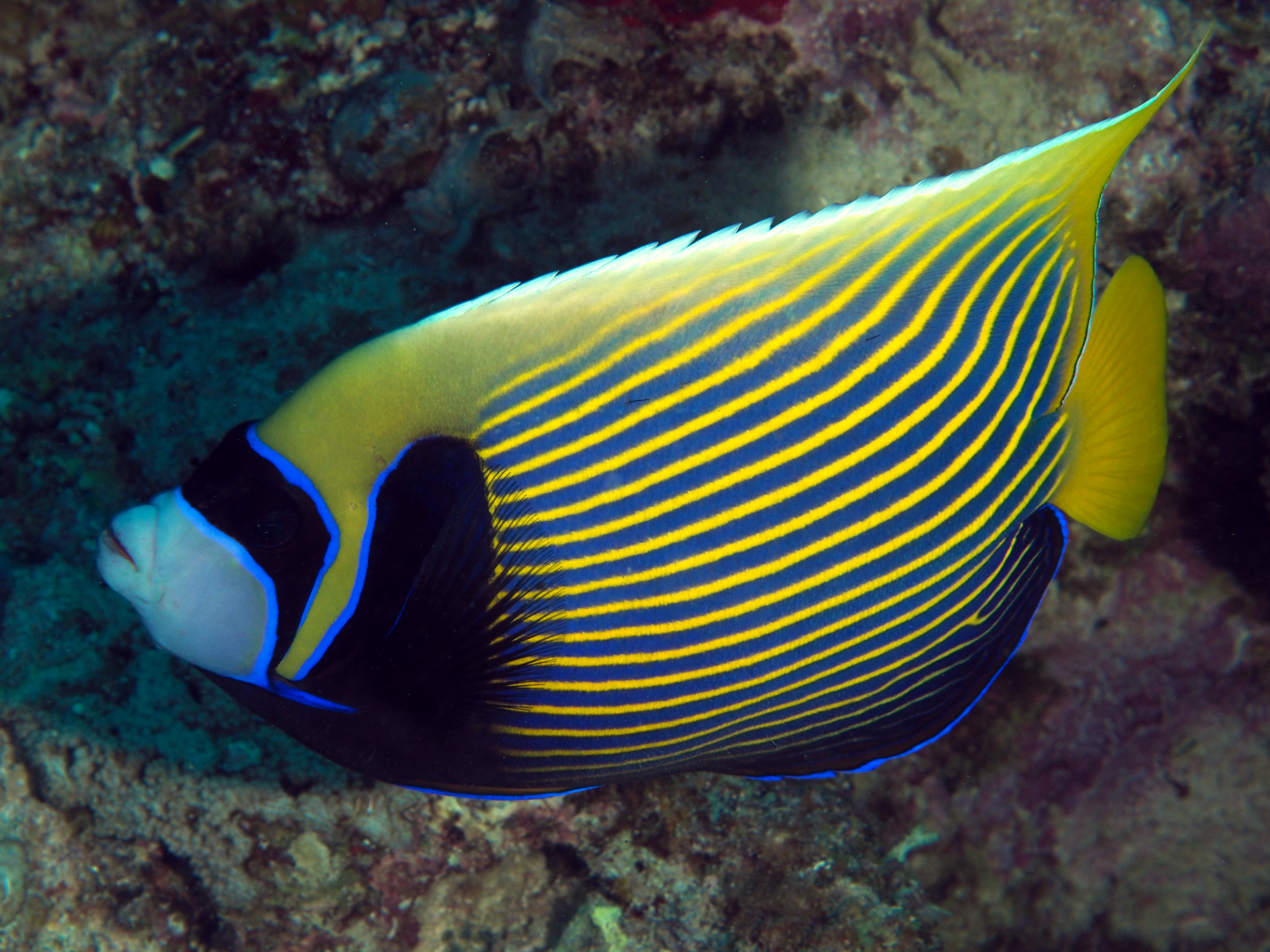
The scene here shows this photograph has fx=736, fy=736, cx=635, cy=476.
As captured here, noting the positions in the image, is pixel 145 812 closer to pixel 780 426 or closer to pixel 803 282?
pixel 780 426

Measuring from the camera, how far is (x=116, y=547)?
1263 millimetres

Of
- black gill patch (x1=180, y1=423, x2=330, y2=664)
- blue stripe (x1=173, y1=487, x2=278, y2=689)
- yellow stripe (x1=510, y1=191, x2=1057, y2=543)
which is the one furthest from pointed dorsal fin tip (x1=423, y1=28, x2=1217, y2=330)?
blue stripe (x1=173, y1=487, x2=278, y2=689)

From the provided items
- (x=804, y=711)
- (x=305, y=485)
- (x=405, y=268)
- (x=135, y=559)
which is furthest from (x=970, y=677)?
(x=405, y=268)

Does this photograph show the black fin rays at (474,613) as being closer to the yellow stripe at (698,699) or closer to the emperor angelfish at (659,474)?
the emperor angelfish at (659,474)

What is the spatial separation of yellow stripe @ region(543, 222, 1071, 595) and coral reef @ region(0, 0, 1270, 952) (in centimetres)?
135

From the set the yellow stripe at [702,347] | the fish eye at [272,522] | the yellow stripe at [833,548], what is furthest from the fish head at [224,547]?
the yellow stripe at [833,548]

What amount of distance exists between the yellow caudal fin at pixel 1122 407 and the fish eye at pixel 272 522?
1.46m

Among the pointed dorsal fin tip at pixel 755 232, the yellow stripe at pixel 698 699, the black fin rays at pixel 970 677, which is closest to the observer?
the pointed dorsal fin tip at pixel 755 232

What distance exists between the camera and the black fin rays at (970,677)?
154 centimetres

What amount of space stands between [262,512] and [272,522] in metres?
0.03

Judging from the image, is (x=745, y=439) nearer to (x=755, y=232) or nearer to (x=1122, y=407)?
(x=755, y=232)

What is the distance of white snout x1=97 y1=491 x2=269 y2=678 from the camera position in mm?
1250

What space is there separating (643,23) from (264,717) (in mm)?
2350

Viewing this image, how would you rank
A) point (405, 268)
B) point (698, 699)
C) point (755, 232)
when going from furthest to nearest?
point (405, 268), point (698, 699), point (755, 232)
